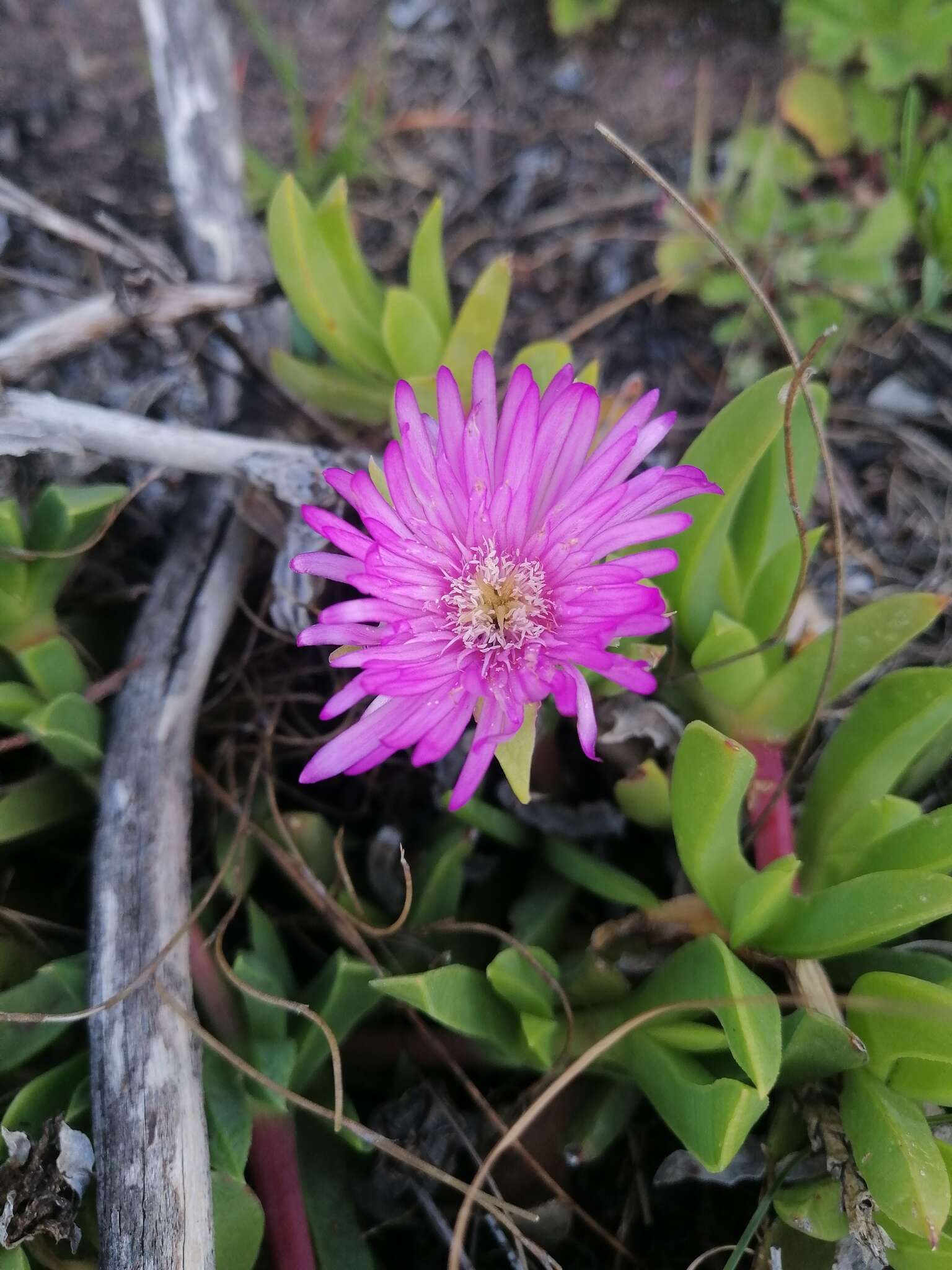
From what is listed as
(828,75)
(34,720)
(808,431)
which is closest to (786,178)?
(828,75)

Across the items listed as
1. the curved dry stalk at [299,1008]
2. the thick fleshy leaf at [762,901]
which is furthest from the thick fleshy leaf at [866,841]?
the curved dry stalk at [299,1008]

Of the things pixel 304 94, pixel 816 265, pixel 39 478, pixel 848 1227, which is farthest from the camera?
pixel 304 94

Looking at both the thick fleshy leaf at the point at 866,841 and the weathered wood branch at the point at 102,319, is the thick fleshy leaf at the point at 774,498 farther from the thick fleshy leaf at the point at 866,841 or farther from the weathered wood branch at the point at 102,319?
the weathered wood branch at the point at 102,319

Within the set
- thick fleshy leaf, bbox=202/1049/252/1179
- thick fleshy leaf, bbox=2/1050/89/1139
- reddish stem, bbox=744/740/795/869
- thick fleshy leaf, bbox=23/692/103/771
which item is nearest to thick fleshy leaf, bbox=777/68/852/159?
reddish stem, bbox=744/740/795/869

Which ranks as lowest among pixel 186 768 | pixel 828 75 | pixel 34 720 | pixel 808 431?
pixel 186 768

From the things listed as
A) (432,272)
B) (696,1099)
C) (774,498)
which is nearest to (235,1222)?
(696,1099)

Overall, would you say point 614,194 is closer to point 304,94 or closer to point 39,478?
point 304,94

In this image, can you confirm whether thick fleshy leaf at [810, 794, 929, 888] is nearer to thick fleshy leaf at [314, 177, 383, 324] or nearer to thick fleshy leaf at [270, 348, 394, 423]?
thick fleshy leaf at [270, 348, 394, 423]

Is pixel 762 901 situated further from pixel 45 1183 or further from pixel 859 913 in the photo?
pixel 45 1183
